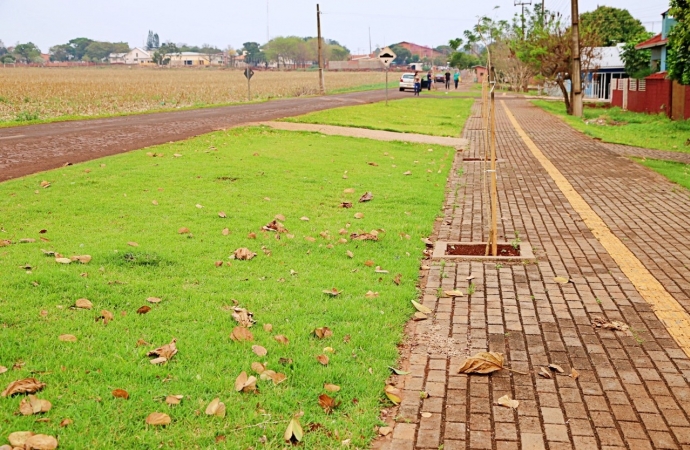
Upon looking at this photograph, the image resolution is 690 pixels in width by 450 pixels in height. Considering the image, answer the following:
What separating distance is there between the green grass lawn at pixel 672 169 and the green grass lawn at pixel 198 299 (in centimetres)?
429

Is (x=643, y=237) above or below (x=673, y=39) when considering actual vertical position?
below

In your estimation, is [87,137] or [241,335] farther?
[87,137]

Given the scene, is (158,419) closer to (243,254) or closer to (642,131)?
(243,254)

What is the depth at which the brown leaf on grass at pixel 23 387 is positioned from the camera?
355 cm

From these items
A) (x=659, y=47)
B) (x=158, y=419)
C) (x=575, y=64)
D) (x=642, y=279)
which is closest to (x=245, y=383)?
(x=158, y=419)

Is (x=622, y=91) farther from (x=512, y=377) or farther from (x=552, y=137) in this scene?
(x=512, y=377)

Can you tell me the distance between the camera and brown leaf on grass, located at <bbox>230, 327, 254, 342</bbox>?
4.36m

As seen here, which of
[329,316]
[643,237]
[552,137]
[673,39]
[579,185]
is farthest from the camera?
[552,137]

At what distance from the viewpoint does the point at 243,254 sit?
20.5 ft

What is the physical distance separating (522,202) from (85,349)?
6921 millimetres

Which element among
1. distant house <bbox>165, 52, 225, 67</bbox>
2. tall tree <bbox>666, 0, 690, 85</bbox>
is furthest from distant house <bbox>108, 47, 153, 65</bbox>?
tall tree <bbox>666, 0, 690, 85</bbox>

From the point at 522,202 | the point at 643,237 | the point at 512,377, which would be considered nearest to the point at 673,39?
the point at 522,202

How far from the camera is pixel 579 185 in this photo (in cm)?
1123

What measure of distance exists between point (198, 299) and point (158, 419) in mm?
1740
